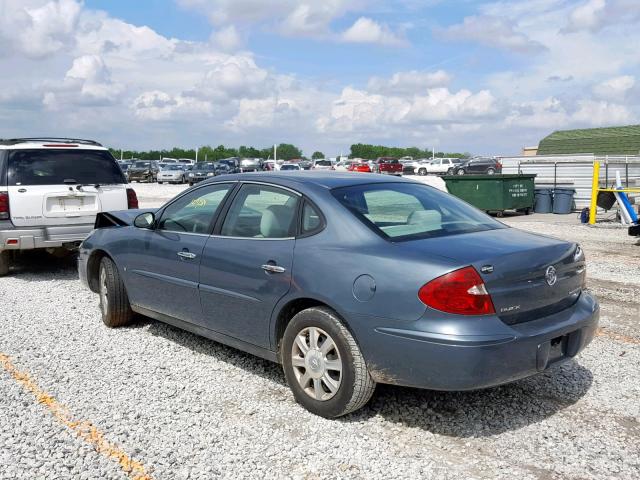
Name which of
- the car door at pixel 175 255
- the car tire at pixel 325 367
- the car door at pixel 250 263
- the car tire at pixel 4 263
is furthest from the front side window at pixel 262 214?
the car tire at pixel 4 263

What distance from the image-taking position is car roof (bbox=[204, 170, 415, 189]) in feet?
14.7

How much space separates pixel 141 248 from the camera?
5.53 meters

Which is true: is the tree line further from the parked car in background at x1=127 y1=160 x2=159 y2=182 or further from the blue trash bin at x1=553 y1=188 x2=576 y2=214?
the blue trash bin at x1=553 y1=188 x2=576 y2=214

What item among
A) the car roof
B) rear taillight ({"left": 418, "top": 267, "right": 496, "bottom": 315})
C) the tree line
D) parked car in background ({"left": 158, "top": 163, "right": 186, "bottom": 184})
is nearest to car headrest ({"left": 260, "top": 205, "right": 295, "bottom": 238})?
the car roof

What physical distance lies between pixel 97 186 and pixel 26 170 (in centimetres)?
92

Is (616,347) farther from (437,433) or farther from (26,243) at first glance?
(26,243)

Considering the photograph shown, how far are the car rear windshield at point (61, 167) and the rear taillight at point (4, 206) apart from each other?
7.4 inches

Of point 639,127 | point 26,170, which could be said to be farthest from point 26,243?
point 639,127

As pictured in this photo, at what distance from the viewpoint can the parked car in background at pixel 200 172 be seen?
139ft

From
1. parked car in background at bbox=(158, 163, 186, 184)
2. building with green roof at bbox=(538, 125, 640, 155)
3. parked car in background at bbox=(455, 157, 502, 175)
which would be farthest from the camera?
parked car in background at bbox=(455, 157, 502, 175)

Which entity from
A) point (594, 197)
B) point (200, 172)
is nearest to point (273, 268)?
point (594, 197)

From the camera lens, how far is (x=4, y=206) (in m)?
8.20

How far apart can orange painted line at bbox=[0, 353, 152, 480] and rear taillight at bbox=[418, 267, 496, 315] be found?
178 cm

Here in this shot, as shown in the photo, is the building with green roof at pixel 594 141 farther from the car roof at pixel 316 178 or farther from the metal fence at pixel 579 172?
the car roof at pixel 316 178
